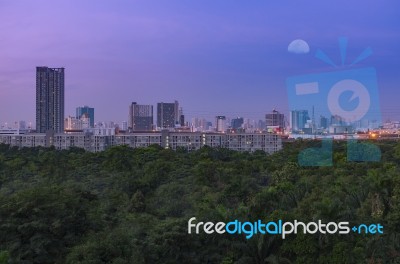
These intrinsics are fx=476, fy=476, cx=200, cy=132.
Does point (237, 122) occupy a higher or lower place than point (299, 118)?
higher

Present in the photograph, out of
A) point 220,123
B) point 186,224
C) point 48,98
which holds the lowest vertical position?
point 186,224

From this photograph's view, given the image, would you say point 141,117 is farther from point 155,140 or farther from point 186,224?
point 186,224

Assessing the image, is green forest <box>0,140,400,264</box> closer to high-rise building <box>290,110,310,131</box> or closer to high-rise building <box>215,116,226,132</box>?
high-rise building <box>290,110,310,131</box>

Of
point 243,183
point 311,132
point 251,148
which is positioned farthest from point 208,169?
point 251,148

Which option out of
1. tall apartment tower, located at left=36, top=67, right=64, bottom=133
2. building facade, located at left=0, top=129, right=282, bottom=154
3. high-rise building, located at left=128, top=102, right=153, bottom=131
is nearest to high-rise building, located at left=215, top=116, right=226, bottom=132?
building facade, located at left=0, top=129, right=282, bottom=154

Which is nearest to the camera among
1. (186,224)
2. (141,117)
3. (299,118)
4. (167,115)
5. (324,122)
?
(186,224)

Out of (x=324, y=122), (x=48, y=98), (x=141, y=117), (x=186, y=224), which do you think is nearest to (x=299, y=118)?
(x=324, y=122)

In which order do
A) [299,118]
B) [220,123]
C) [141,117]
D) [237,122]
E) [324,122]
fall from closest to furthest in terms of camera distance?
[324,122], [299,118], [237,122], [220,123], [141,117]
